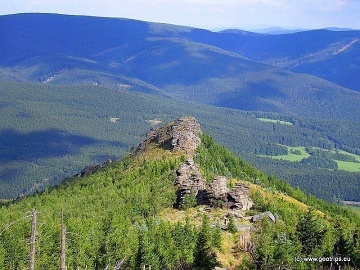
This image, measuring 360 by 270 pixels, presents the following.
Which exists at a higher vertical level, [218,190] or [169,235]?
[218,190]

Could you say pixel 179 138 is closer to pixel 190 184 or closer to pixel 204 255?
pixel 190 184

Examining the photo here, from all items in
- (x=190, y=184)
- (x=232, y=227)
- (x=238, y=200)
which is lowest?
(x=232, y=227)

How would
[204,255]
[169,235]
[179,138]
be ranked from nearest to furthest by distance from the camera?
[204,255], [169,235], [179,138]

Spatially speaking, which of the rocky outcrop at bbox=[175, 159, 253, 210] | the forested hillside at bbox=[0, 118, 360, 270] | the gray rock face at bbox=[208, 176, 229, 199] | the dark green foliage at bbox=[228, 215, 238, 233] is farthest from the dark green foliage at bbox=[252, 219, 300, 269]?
the gray rock face at bbox=[208, 176, 229, 199]

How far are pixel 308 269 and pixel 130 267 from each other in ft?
77.9

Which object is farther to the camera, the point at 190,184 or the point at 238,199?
the point at 190,184

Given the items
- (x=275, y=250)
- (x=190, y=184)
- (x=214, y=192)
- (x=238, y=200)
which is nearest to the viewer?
(x=275, y=250)

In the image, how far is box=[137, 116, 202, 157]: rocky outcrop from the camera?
436ft

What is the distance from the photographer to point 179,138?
134750 millimetres

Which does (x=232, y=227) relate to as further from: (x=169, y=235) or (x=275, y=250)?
(x=275, y=250)

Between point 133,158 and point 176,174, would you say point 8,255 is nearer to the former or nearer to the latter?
point 176,174

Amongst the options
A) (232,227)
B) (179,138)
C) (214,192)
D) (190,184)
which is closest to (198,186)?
(190,184)

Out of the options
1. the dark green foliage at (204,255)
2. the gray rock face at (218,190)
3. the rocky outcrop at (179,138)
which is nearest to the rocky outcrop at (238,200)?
the gray rock face at (218,190)

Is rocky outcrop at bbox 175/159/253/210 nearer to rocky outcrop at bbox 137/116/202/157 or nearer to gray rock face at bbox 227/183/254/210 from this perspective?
gray rock face at bbox 227/183/254/210
